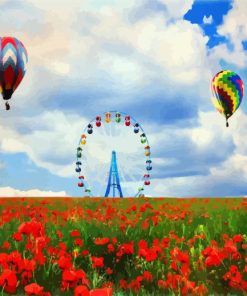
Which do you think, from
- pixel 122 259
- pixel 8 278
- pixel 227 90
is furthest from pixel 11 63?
pixel 8 278

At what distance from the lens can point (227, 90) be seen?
123 ft

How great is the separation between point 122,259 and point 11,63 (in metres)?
24.2

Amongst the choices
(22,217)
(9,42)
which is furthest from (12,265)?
(9,42)

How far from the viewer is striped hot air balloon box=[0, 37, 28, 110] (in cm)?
3016

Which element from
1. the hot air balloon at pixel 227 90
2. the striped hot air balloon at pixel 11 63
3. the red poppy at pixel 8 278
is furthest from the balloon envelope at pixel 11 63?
the red poppy at pixel 8 278

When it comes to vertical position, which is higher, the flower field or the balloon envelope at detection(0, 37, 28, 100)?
the balloon envelope at detection(0, 37, 28, 100)

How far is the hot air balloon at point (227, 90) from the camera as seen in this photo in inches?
1478

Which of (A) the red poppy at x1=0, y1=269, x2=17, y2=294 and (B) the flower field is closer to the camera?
(A) the red poppy at x1=0, y1=269, x2=17, y2=294

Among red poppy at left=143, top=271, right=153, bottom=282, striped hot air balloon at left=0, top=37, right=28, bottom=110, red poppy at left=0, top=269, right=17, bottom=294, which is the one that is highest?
striped hot air balloon at left=0, top=37, right=28, bottom=110

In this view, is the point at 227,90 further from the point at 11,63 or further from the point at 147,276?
the point at 147,276

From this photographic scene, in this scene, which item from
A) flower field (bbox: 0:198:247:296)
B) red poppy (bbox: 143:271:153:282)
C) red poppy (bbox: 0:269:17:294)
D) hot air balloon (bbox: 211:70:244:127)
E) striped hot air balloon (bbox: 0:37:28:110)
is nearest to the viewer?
red poppy (bbox: 0:269:17:294)

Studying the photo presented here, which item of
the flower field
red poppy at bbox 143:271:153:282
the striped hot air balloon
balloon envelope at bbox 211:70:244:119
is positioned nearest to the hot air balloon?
balloon envelope at bbox 211:70:244:119

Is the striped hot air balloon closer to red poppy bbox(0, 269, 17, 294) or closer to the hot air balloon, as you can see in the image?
the hot air balloon

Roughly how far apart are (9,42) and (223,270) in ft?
85.1
